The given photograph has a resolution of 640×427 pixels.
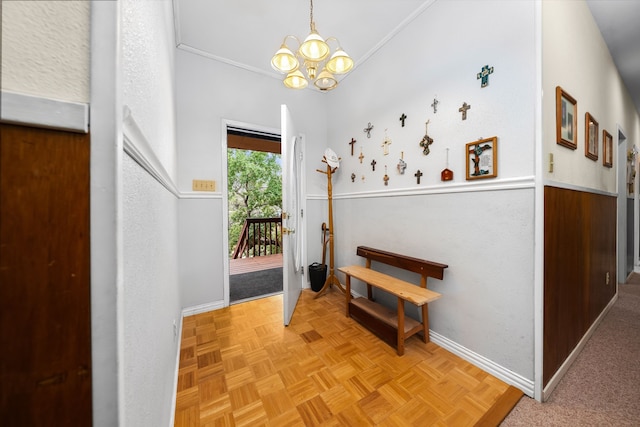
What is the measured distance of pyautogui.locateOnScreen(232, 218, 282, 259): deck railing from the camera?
17.6ft

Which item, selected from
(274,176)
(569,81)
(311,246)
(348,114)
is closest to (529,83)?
(569,81)

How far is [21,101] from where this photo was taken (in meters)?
0.26

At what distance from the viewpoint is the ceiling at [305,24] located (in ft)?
6.27

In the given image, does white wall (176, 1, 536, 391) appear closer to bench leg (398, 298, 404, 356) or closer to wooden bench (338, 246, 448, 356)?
wooden bench (338, 246, 448, 356)

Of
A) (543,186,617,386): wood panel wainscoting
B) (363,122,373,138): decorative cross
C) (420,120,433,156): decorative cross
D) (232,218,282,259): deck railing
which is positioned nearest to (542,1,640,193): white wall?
(543,186,617,386): wood panel wainscoting

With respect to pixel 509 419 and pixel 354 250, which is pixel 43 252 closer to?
pixel 509 419

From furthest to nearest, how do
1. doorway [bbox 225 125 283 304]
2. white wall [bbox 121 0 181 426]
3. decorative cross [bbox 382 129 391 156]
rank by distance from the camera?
doorway [bbox 225 125 283 304] < decorative cross [bbox 382 129 391 156] < white wall [bbox 121 0 181 426]

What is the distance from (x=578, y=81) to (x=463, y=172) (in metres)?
1.09

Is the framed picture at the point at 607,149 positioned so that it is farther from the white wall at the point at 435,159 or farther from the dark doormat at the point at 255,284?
the dark doormat at the point at 255,284

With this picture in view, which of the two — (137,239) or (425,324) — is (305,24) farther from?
(425,324)

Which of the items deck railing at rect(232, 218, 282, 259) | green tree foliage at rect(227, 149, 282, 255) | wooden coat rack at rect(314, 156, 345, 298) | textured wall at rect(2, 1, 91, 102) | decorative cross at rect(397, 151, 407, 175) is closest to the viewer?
textured wall at rect(2, 1, 91, 102)

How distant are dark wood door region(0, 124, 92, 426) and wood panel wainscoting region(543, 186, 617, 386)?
6.30 feet

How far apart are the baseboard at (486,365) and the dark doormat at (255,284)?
1983 mm

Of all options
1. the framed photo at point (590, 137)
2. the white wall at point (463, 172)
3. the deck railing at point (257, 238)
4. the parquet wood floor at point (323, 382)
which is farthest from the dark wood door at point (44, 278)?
the deck railing at point (257, 238)
